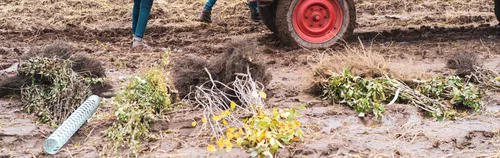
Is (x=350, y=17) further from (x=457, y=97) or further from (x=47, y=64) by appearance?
(x=47, y=64)

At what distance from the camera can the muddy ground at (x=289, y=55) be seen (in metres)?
3.63

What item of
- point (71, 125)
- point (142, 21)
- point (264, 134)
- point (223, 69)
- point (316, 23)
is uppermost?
point (316, 23)

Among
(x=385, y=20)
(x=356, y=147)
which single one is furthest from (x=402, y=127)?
(x=385, y=20)

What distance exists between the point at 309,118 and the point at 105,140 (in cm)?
140

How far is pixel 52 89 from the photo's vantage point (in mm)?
4340

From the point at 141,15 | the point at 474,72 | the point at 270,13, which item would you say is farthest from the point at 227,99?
the point at 141,15

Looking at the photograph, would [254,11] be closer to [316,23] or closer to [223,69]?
[316,23]

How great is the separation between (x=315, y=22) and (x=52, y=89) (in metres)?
3.03

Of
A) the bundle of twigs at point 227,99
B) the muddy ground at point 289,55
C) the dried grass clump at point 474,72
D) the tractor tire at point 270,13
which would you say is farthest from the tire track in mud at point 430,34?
the bundle of twigs at point 227,99

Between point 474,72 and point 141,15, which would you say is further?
point 141,15

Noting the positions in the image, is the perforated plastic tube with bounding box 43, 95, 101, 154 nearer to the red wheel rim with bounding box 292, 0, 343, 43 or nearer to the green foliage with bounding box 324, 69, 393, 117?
the green foliage with bounding box 324, 69, 393, 117

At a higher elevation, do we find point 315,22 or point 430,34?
point 315,22

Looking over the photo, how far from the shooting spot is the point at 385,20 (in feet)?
26.8

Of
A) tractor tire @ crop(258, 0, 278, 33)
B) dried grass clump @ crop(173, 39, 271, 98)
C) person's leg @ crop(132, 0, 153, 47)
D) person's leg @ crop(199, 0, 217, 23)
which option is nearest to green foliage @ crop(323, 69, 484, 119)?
dried grass clump @ crop(173, 39, 271, 98)
